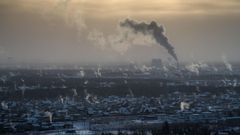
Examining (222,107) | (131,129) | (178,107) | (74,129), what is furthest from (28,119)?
(222,107)

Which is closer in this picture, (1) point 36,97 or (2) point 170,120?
(2) point 170,120

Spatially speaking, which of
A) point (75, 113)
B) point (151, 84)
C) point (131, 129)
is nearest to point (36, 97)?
point (75, 113)

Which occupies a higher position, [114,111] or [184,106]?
[184,106]

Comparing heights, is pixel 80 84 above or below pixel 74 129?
above

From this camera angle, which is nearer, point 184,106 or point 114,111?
point 114,111

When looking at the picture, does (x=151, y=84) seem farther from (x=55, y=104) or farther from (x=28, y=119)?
(x=28, y=119)

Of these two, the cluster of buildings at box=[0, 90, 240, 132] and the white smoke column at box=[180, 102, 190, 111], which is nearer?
the cluster of buildings at box=[0, 90, 240, 132]

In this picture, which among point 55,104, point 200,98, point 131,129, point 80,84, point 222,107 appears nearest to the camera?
point 131,129

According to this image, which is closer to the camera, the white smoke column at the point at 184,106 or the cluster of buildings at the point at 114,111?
the cluster of buildings at the point at 114,111

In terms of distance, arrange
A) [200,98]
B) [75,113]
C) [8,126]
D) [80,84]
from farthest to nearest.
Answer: [80,84]
[200,98]
[75,113]
[8,126]
